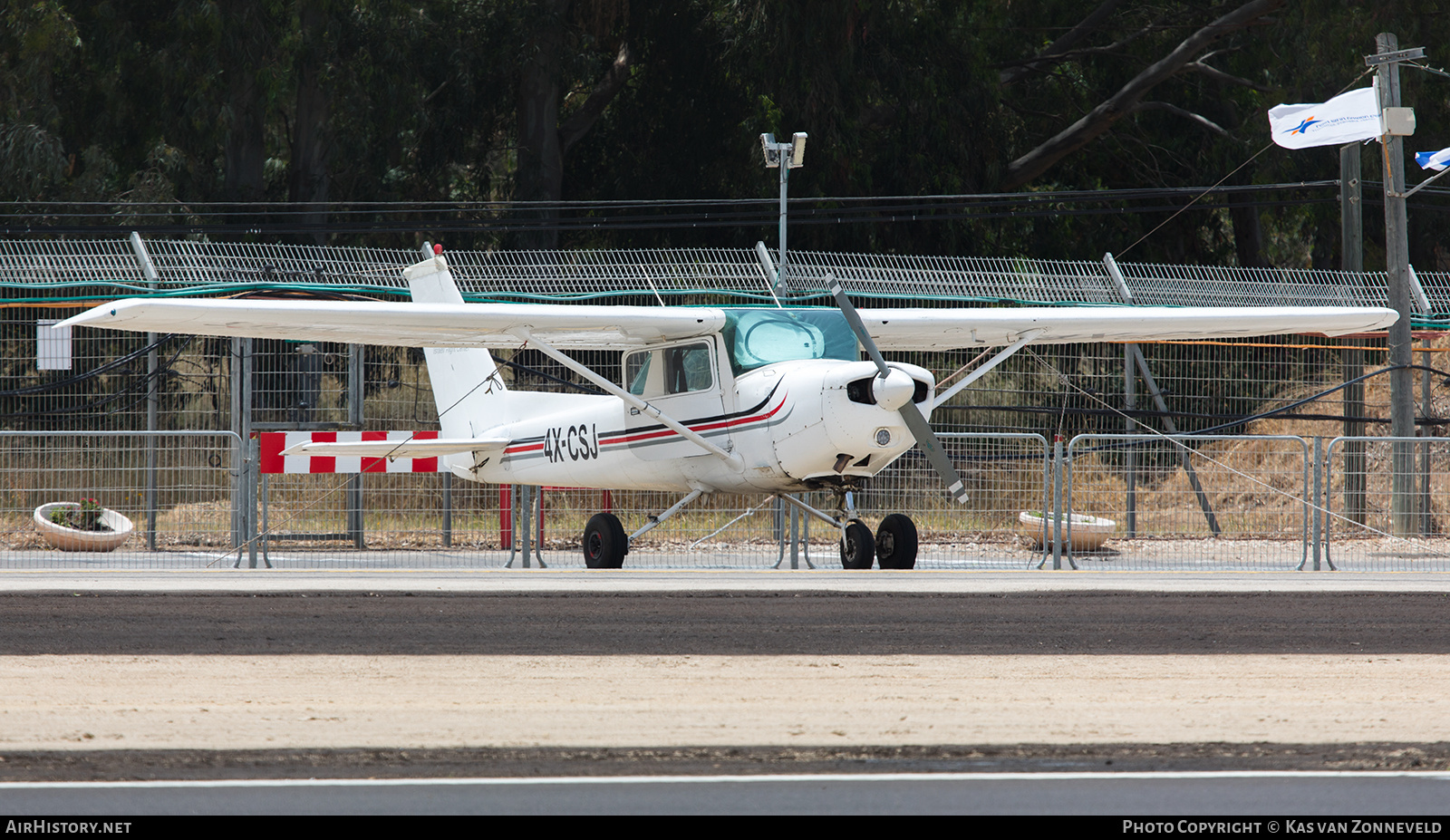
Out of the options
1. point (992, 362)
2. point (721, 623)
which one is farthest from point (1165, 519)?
point (721, 623)

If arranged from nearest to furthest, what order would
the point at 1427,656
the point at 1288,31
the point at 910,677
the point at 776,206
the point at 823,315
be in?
1. the point at 910,677
2. the point at 1427,656
3. the point at 823,315
4. the point at 776,206
5. the point at 1288,31

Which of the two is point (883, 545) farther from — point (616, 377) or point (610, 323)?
point (616, 377)

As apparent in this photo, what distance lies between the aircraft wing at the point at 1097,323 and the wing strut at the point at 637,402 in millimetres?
2000

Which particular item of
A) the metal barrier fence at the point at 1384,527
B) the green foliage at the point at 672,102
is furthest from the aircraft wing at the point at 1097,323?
the green foliage at the point at 672,102

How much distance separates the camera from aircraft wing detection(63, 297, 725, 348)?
41.5 ft

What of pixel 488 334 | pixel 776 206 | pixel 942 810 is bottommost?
pixel 942 810

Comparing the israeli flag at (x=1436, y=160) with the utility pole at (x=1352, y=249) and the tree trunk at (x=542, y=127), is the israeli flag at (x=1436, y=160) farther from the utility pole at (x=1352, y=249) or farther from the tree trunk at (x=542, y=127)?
the tree trunk at (x=542, y=127)

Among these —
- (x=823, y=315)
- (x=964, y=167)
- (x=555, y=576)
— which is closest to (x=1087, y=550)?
(x=823, y=315)

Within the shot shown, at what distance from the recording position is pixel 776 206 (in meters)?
28.4

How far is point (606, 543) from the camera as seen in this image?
14359mm

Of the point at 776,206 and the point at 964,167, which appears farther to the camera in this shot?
the point at 964,167

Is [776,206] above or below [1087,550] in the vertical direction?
above

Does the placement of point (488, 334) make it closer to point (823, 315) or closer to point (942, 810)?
point (823, 315)

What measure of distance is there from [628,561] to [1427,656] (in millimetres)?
9030
